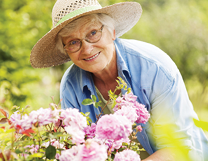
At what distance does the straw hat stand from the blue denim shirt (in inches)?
11.3

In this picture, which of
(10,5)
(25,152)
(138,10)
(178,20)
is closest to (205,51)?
(178,20)

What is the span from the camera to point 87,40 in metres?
1.93

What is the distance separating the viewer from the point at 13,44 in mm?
5465

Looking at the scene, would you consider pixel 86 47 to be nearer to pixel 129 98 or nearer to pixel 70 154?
pixel 129 98

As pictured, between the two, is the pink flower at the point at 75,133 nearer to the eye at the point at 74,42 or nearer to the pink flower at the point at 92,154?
the pink flower at the point at 92,154

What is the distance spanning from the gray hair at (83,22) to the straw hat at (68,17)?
0.04m

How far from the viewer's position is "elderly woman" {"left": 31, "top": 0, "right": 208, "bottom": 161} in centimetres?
184

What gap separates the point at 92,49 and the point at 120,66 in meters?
0.31

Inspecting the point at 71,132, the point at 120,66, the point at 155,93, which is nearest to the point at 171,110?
the point at 155,93

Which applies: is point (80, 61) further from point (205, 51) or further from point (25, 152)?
point (205, 51)

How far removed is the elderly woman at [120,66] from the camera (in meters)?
1.84

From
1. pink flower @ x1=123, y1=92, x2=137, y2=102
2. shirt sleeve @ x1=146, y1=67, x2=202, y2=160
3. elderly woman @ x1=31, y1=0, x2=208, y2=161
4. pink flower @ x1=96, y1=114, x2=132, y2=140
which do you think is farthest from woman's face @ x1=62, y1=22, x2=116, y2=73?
pink flower @ x1=96, y1=114, x2=132, y2=140

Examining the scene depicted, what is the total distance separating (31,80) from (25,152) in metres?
4.92

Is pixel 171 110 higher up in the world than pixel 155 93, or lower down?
lower down
